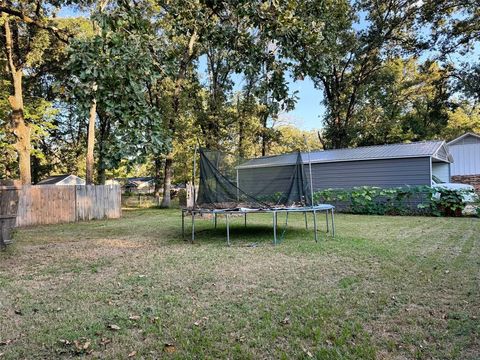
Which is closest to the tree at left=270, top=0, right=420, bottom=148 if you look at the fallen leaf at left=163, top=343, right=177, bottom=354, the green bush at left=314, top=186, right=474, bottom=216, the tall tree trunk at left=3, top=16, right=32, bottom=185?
the green bush at left=314, top=186, right=474, bottom=216

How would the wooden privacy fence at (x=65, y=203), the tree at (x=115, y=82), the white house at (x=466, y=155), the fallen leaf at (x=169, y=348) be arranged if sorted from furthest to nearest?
Result: 1. the white house at (x=466, y=155)
2. the wooden privacy fence at (x=65, y=203)
3. the tree at (x=115, y=82)
4. the fallen leaf at (x=169, y=348)

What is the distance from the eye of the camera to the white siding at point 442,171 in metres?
17.4

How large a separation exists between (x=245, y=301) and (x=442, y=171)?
17.7 m

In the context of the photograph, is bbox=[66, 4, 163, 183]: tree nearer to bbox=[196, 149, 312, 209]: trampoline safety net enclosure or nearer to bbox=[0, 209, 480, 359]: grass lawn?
bbox=[0, 209, 480, 359]: grass lawn

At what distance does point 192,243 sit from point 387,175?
9.83 m

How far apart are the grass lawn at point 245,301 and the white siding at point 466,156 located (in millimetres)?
16997

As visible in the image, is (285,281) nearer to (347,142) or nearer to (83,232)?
(83,232)

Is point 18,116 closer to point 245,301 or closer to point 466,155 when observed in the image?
point 245,301

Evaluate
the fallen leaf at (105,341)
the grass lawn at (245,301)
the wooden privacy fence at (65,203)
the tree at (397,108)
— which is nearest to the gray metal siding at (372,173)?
the grass lawn at (245,301)

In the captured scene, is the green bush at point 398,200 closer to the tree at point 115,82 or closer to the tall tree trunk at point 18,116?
the tree at point 115,82

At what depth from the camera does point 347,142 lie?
2166 centimetres

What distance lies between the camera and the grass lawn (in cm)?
248

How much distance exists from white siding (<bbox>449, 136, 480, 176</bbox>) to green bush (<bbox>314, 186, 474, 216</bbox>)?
415 inches

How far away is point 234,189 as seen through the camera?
7.50 m
